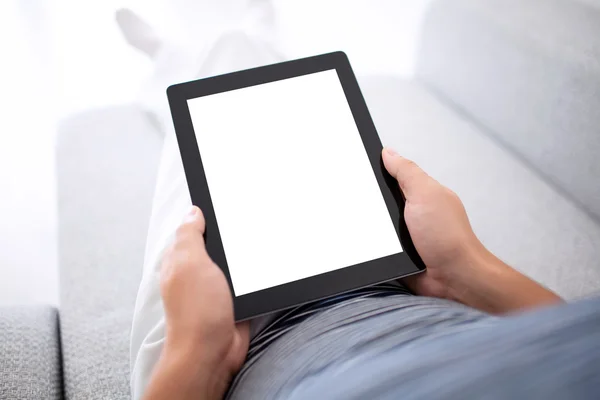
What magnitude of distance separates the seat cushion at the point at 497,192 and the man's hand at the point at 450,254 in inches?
6.3

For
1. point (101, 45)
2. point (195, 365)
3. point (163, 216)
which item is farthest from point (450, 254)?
point (101, 45)

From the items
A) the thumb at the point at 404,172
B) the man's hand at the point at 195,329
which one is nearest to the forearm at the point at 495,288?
the thumb at the point at 404,172

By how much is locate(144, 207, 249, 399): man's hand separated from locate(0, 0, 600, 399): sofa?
21 centimetres

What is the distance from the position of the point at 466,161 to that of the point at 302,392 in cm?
56

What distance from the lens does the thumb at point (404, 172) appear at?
2.03 feet

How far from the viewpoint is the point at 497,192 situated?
79 cm

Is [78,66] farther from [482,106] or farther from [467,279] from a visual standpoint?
[467,279]

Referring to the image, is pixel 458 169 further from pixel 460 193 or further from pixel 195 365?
pixel 195 365

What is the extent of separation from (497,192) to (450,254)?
0.25 meters

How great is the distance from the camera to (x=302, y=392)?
41 cm

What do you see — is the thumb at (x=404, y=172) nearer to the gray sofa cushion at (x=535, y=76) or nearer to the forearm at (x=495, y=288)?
the forearm at (x=495, y=288)

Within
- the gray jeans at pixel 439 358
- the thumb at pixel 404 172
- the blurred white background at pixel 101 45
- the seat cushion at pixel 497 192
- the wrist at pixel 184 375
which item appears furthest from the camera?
the blurred white background at pixel 101 45

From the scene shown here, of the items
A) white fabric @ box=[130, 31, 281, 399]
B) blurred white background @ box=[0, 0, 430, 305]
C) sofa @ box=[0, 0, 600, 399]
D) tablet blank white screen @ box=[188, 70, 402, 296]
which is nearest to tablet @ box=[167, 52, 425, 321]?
tablet blank white screen @ box=[188, 70, 402, 296]

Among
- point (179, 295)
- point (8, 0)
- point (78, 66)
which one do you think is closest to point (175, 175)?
point (179, 295)
